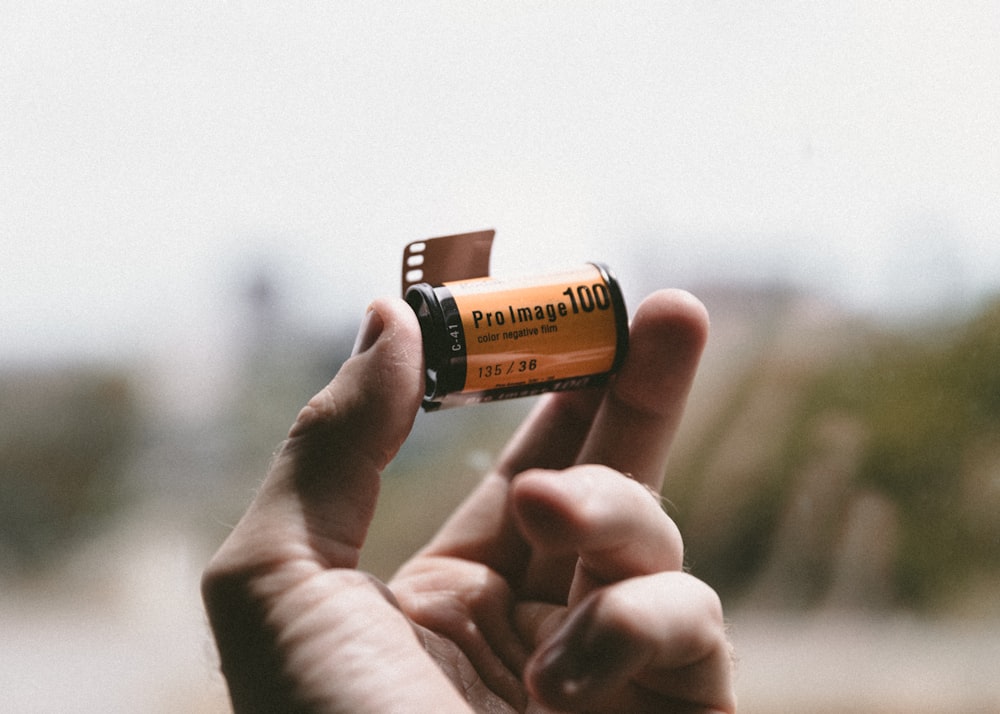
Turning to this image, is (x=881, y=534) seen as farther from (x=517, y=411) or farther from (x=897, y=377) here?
(x=517, y=411)

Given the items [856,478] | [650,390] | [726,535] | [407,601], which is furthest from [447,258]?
[856,478]

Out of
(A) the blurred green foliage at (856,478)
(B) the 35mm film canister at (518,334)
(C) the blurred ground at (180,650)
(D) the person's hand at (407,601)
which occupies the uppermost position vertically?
(B) the 35mm film canister at (518,334)

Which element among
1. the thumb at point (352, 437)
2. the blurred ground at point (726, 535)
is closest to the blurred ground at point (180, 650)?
the blurred ground at point (726, 535)

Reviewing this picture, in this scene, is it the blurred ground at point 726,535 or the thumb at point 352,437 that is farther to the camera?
the blurred ground at point 726,535

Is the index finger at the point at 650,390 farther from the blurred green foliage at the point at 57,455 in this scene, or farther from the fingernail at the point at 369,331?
the blurred green foliage at the point at 57,455

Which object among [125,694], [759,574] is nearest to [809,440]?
[759,574]

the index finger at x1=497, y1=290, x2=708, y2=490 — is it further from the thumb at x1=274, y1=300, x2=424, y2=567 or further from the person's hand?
the thumb at x1=274, y1=300, x2=424, y2=567

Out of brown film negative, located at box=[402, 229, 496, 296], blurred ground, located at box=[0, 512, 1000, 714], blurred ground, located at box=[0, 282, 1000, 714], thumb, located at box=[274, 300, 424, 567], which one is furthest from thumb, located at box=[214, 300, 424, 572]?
blurred ground, located at box=[0, 512, 1000, 714]
